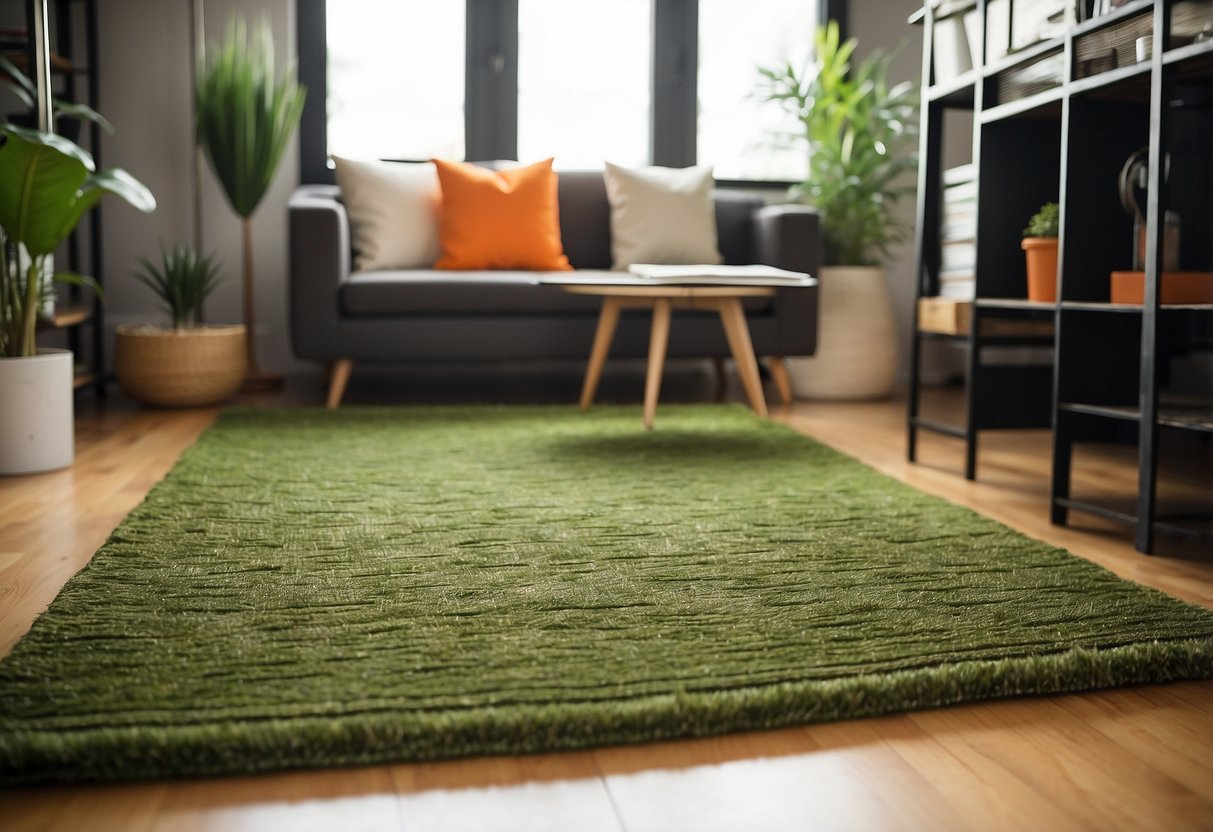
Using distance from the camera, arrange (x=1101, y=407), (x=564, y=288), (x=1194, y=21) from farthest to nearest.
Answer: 1. (x=564, y=288)
2. (x=1101, y=407)
3. (x=1194, y=21)

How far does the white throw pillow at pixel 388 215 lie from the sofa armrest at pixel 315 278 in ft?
0.97

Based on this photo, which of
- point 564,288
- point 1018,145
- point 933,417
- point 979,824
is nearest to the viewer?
point 979,824

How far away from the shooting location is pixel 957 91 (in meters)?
2.31

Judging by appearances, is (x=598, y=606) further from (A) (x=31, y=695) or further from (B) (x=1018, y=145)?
(B) (x=1018, y=145)

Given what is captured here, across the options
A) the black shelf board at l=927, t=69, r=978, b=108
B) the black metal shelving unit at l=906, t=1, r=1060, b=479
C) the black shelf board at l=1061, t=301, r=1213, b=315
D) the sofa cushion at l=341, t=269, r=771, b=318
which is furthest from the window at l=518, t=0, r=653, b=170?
the black shelf board at l=1061, t=301, r=1213, b=315

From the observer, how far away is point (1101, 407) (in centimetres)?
178

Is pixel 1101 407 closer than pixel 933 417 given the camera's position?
Yes

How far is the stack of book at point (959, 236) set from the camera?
2309 mm

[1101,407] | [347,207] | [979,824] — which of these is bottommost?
[979,824]

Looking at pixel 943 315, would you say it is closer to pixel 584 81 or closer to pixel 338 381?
pixel 338 381

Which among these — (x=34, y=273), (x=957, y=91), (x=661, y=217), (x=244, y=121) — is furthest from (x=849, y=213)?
(x=34, y=273)

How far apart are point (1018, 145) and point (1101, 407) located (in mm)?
729

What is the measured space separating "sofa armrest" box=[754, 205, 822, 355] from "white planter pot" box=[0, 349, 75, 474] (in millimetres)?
2041

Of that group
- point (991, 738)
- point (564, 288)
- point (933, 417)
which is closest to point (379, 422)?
point (564, 288)
